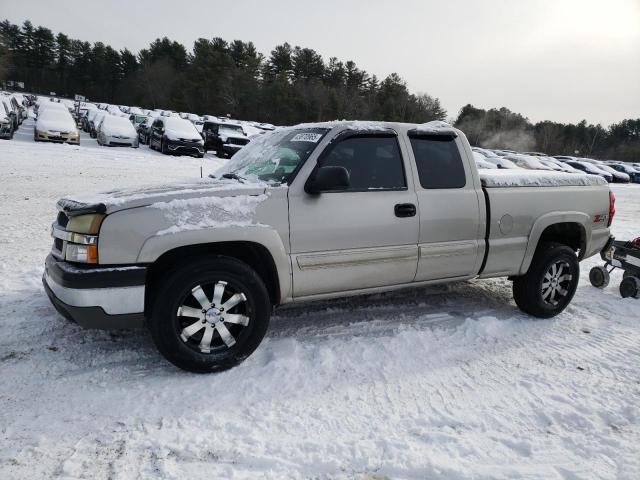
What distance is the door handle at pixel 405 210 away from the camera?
3.79 m

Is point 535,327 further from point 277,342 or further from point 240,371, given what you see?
point 240,371

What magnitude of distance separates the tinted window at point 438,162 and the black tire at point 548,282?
1.21m

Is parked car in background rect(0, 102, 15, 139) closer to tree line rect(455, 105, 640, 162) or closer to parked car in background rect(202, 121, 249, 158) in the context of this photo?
parked car in background rect(202, 121, 249, 158)

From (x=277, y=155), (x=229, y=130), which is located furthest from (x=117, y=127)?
(x=277, y=155)

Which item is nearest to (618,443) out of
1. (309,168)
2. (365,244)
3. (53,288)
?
(365,244)

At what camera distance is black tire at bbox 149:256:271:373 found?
3104mm

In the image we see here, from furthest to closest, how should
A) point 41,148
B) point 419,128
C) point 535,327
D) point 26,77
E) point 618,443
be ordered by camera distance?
point 26,77 → point 41,148 → point 535,327 → point 419,128 → point 618,443

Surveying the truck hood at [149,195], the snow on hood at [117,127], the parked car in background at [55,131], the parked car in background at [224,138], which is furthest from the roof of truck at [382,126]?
the snow on hood at [117,127]

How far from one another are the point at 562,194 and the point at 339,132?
8.12 feet

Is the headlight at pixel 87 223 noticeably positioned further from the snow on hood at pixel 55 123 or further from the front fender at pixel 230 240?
the snow on hood at pixel 55 123

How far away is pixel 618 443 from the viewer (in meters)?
2.78

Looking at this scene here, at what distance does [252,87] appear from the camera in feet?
195

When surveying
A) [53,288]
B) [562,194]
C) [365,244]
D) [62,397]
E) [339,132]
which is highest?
[339,132]

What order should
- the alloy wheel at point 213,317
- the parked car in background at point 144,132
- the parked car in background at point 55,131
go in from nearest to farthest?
the alloy wheel at point 213,317 → the parked car in background at point 55,131 → the parked car in background at point 144,132
